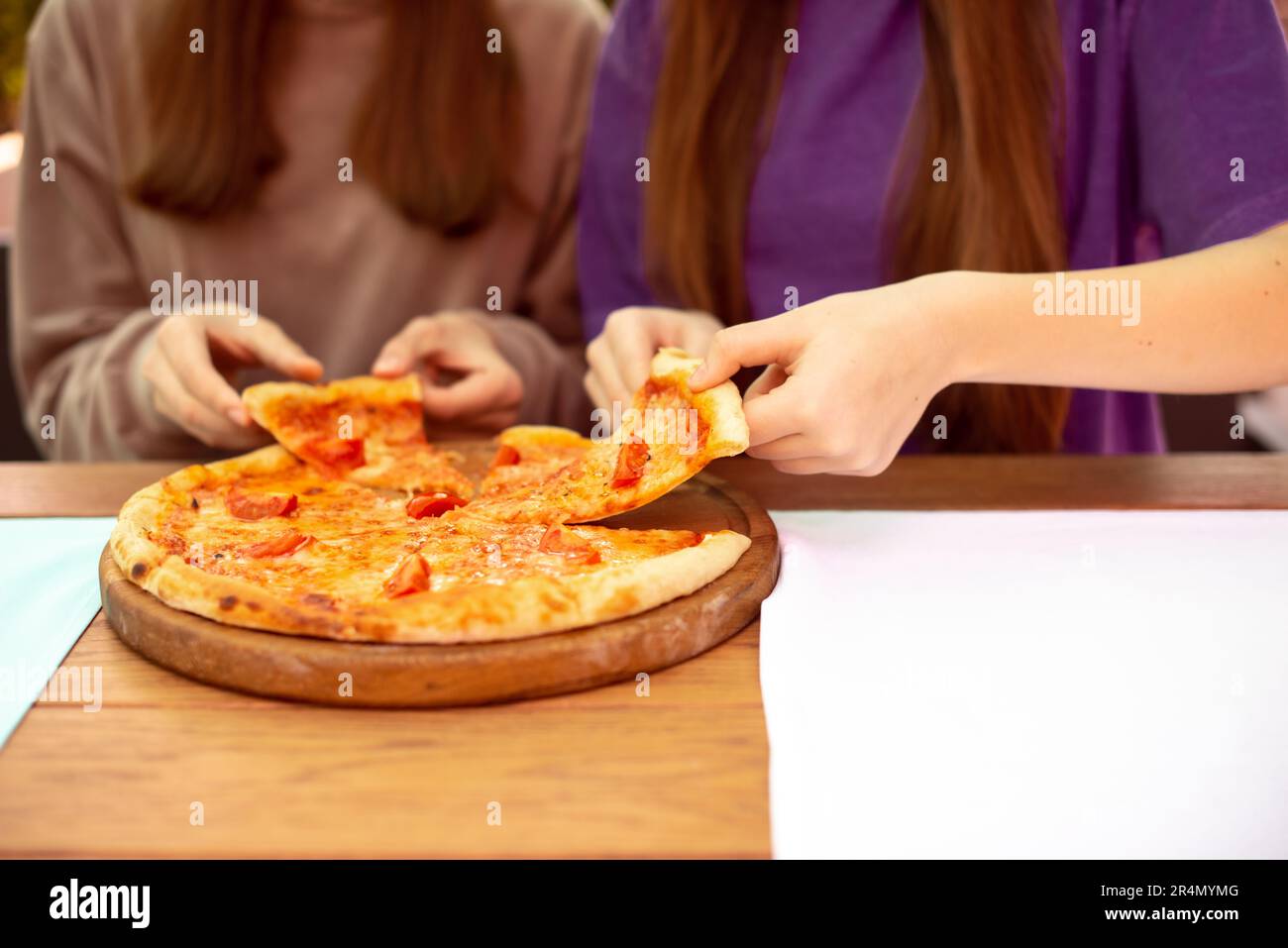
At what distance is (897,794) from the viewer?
1.13m

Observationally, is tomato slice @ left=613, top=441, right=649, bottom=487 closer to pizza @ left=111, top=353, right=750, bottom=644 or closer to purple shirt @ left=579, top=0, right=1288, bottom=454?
pizza @ left=111, top=353, right=750, bottom=644

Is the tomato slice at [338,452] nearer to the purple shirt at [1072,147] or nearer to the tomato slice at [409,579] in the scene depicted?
the tomato slice at [409,579]

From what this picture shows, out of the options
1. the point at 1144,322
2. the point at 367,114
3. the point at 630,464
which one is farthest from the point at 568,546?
the point at 367,114

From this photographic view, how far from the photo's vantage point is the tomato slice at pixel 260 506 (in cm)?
177

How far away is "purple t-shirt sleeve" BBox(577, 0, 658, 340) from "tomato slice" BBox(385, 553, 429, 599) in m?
1.39

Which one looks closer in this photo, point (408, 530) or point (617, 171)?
point (408, 530)

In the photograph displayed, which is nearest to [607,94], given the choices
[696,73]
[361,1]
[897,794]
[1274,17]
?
[696,73]

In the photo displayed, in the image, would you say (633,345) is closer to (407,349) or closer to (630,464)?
(630,464)

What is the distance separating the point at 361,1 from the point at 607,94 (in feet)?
2.38

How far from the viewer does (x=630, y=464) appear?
1765 mm

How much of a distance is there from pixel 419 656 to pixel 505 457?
818 millimetres

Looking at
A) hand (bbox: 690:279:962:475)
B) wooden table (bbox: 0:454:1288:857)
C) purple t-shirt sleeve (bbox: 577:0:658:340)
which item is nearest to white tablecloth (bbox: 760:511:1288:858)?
wooden table (bbox: 0:454:1288:857)
